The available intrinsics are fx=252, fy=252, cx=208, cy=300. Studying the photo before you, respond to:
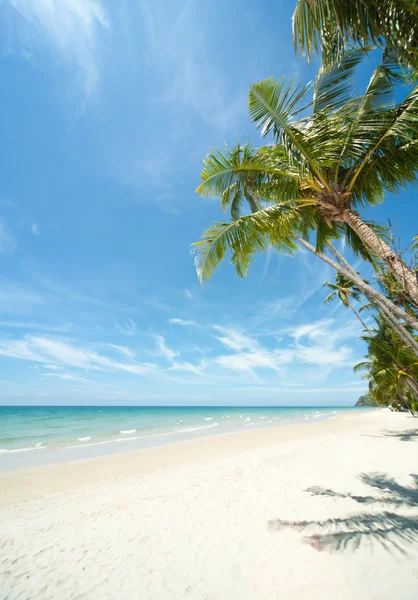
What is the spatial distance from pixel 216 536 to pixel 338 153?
20.5ft

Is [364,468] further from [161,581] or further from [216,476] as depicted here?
[161,581]

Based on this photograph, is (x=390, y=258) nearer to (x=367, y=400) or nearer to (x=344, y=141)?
(x=344, y=141)

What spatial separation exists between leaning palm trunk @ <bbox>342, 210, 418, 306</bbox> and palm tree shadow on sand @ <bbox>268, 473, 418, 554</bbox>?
3.12 metres

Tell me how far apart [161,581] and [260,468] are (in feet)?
17.7

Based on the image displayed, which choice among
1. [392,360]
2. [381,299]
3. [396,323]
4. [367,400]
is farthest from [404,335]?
[367,400]

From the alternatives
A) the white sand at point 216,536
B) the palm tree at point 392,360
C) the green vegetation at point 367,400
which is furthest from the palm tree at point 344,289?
the green vegetation at point 367,400

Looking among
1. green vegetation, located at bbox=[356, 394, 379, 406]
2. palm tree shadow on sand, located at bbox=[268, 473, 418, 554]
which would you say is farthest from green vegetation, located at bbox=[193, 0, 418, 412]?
green vegetation, located at bbox=[356, 394, 379, 406]

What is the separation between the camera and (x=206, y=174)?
546 cm

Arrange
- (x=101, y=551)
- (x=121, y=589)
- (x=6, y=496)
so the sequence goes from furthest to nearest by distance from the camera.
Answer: (x=6, y=496), (x=101, y=551), (x=121, y=589)

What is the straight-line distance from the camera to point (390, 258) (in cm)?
332

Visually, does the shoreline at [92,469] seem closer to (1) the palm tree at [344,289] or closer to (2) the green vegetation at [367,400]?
(1) the palm tree at [344,289]

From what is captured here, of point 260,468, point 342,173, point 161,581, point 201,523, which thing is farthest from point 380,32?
point 260,468

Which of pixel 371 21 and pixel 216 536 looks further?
pixel 216 536

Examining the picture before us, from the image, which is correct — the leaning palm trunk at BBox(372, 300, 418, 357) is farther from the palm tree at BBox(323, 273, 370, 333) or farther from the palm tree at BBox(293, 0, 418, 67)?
the palm tree at BBox(323, 273, 370, 333)
